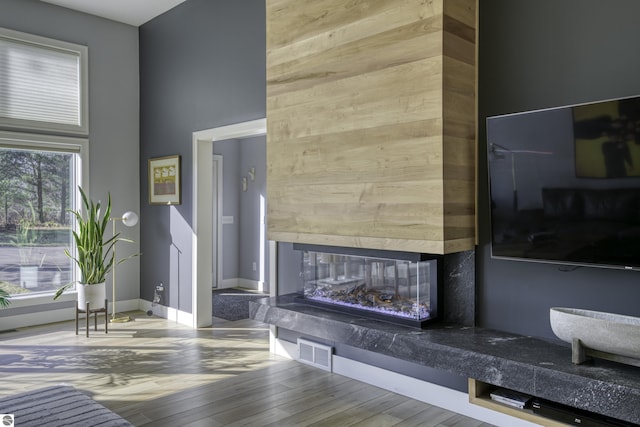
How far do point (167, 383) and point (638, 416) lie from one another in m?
2.78

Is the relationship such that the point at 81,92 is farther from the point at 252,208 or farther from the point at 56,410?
the point at 56,410

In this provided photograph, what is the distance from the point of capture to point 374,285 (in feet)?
11.0

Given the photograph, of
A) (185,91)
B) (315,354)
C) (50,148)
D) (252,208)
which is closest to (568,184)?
(315,354)

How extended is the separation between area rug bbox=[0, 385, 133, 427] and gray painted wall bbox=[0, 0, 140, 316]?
7.99 ft

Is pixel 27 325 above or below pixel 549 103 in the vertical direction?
below

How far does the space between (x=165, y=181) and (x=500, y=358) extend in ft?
13.5

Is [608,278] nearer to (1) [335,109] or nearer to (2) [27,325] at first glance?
(1) [335,109]

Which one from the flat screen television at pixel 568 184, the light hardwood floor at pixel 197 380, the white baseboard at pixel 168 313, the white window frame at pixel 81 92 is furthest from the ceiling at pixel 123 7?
the flat screen television at pixel 568 184

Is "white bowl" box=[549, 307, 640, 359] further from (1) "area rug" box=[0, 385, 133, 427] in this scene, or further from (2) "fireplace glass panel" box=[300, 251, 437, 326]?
(1) "area rug" box=[0, 385, 133, 427]

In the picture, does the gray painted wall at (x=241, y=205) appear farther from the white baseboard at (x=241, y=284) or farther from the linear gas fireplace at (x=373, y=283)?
the linear gas fireplace at (x=373, y=283)

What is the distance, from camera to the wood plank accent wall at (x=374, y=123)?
2.73 meters

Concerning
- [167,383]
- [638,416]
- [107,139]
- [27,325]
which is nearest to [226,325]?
[167,383]

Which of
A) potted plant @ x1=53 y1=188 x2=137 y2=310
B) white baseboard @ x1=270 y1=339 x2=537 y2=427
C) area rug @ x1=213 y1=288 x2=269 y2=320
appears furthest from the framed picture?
white baseboard @ x1=270 y1=339 x2=537 y2=427

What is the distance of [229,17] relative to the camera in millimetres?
4652
